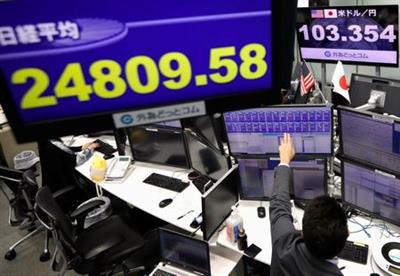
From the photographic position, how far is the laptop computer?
7.16 ft

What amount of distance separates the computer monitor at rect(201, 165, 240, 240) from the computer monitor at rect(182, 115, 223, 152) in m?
0.24

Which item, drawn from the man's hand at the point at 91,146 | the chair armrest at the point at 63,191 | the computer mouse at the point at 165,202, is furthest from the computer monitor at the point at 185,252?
the man's hand at the point at 91,146

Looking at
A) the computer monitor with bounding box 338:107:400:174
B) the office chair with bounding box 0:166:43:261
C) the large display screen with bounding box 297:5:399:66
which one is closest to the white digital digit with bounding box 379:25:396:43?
the large display screen with bounding box 297:5:399:66

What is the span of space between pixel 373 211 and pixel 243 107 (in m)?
1.66

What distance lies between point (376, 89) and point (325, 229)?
1.74 m

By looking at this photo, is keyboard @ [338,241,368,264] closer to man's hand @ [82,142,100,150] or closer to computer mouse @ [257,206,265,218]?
computer mouse @ [257,206,265,218]

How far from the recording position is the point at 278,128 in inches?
88.5

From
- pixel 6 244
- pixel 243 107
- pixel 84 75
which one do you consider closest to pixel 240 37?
pixel 243 107

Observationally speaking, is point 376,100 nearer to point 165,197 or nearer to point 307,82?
point 307,82

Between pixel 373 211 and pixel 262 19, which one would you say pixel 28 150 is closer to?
pixel 373 211

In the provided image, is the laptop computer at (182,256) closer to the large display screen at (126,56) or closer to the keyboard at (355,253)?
the keyboard at (355,253)

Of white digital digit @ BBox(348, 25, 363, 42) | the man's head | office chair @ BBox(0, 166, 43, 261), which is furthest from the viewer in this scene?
white digital digit @ BBox(348, 25, 363, 42)

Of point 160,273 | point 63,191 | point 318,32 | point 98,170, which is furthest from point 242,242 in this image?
point 318,32

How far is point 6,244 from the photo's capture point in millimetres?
3760
